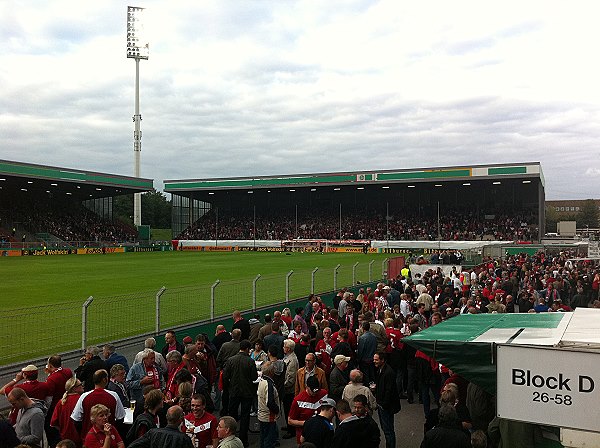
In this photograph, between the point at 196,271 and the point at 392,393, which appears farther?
the point at 196,271

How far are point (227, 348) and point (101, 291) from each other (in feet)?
46.5

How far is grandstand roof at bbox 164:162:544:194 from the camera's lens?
50.8 meters

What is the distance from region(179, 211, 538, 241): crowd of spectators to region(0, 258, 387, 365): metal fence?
39691 millimetres

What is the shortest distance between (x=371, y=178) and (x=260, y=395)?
5189 centimetres

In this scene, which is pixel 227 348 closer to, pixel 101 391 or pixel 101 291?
pixel 101 391

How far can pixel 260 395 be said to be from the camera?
689 cm

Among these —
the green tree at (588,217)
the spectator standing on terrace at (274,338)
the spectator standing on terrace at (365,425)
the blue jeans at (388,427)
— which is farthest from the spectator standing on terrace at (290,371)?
the green tree at (588,217)

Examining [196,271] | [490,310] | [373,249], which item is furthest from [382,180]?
[490,310]

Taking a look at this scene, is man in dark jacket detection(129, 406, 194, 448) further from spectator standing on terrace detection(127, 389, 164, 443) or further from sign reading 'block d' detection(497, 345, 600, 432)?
sign reading 'block d' detection(497, 345, 600, 432)

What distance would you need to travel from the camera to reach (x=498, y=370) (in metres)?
4.70

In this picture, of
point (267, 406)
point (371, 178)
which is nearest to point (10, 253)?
point (371, 178)

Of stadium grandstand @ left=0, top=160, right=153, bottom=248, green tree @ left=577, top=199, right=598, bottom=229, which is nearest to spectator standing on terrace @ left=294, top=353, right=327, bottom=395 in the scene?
stadium grandstand @ left=0, top=160, right=153, bottom=248

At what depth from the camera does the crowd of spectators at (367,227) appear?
5676cm

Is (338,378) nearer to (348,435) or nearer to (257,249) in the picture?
(348,435)
